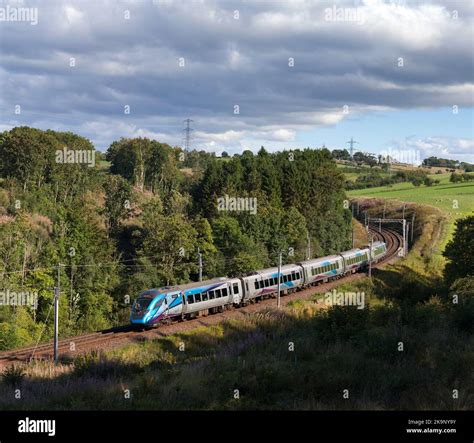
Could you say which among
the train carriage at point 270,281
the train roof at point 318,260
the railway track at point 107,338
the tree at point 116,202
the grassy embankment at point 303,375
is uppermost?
the tree at point 116,202

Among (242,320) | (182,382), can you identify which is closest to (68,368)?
(182,382)

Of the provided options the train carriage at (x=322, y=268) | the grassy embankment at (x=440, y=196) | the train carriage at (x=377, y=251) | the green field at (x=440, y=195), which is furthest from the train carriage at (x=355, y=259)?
the green field at (x=440, y=195)

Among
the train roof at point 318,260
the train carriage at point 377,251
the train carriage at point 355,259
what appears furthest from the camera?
the train carriage at point 377,251

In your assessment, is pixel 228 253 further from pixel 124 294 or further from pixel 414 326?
Answer: pixel 414 326

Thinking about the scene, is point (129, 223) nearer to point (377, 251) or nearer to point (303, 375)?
point (377, 251)

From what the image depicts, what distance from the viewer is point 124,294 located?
54062 millimetres

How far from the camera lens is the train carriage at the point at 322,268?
167ft

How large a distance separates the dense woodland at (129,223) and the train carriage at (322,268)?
8638mm

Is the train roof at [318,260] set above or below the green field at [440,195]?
below

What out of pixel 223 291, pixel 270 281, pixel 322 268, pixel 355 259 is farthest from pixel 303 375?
pixel 355 259

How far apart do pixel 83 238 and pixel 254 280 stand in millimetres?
20829

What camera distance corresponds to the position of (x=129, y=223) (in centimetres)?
6619

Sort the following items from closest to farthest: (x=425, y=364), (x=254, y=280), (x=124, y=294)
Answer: (x=425, y=364), (x=254, y=280), (x=124, y=294)

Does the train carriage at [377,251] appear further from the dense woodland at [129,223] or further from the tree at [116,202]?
the tree at [116,202]
